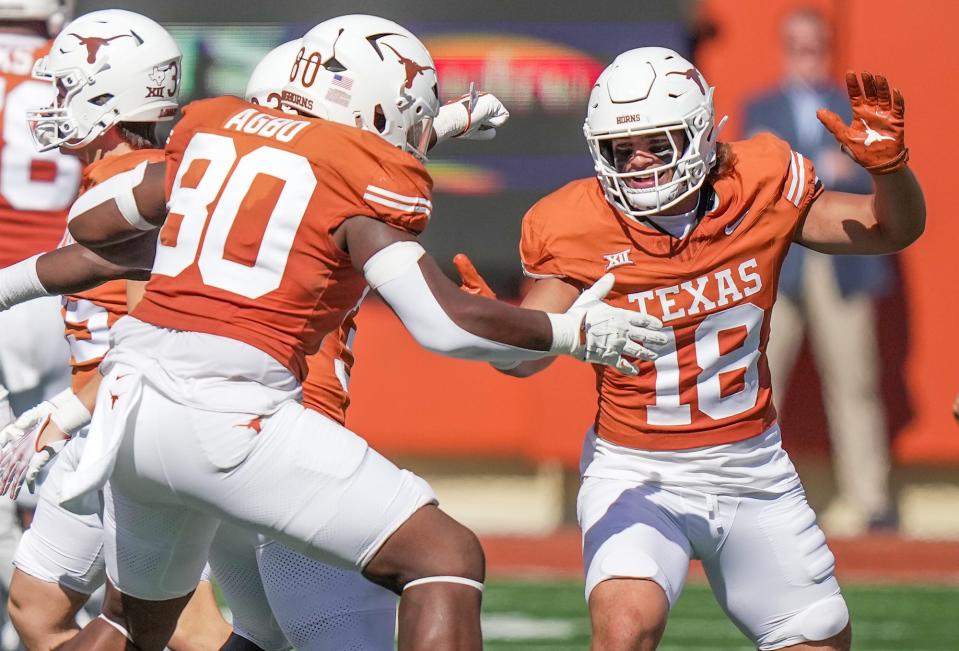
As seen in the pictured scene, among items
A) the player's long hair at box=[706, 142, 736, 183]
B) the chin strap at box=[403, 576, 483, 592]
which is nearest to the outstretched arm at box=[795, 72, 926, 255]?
the player's long hair at box=[706, 142, 736, 183]

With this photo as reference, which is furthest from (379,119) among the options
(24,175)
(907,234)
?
(24,175)

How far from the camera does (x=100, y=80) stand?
432 centimetres

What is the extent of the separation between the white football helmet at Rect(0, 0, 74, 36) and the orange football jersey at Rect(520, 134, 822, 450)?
2127mm

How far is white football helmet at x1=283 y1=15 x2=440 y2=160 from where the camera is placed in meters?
3.47

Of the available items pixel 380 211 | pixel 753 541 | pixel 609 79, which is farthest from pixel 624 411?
pixel 380 211

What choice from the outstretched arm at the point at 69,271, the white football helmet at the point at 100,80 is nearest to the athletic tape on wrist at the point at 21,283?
the outstretched arm at the point at 69,271

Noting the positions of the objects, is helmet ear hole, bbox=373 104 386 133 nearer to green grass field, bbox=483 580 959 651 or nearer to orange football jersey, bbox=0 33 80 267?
orange football jersey, bbox=0 33 80 267

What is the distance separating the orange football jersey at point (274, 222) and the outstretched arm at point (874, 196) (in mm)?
1103

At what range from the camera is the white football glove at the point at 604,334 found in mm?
3307

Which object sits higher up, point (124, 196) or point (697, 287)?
point (124, 196)

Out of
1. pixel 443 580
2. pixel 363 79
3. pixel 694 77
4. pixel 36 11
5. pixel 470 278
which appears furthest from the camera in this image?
pixel 36 11

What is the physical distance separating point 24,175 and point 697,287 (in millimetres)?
2311

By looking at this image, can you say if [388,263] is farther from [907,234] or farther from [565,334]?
[907,234]

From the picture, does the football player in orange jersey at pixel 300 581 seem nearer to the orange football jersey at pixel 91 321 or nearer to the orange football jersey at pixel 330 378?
the orange football jersey at pixel 330 378
